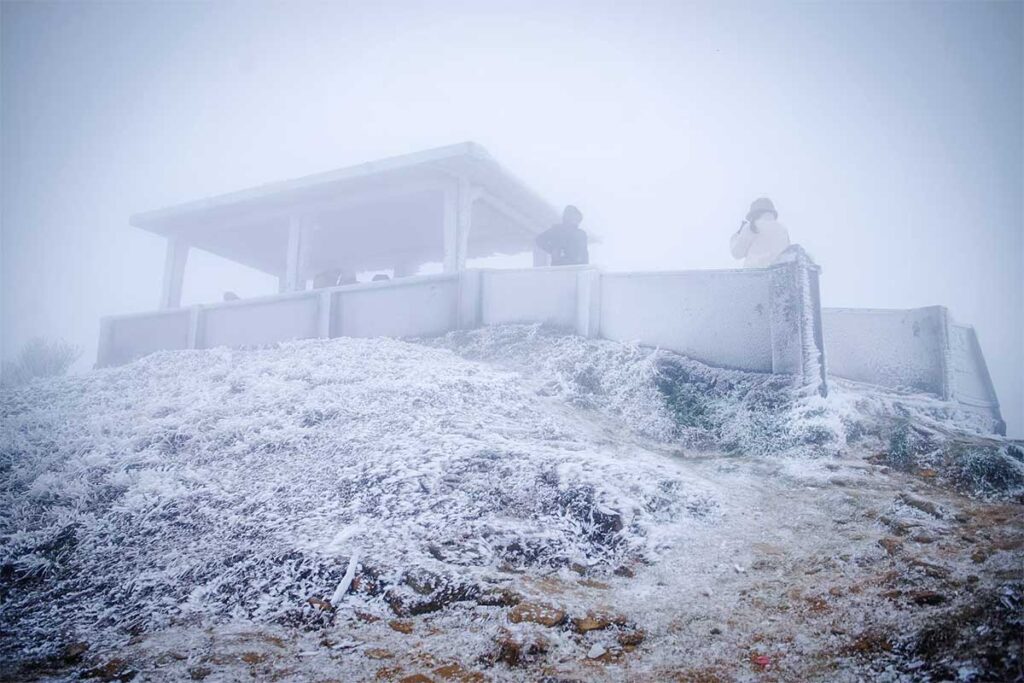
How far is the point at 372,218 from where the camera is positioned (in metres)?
12.2

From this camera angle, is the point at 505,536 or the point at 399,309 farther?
the point at 399,309

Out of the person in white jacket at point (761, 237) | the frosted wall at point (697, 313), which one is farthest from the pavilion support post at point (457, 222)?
the person in white jacket at point (761, 237)

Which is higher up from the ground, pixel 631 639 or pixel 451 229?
pixel 451 229

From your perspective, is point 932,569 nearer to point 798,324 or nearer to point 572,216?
point 798,324

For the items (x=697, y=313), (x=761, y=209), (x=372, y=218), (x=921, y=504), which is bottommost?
(x=921, y=504)

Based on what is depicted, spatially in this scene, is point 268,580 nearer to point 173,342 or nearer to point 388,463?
point 388,463

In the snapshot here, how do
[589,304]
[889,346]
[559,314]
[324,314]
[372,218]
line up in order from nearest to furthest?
[589,304] → [889,346] → [559,314] → [324,314] → [372,218]

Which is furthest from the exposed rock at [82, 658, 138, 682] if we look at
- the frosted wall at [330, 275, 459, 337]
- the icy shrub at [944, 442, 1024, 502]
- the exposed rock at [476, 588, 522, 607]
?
the frosted wall at [330, 275, 459, 337]

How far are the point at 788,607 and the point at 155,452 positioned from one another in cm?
493

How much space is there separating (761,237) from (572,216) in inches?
126

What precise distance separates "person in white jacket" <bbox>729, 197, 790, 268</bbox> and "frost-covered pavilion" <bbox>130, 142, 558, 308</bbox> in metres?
4.65

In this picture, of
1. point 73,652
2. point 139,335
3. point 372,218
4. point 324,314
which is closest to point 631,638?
point 73,652

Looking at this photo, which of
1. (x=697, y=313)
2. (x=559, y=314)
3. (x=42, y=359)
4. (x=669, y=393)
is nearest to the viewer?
(x=669, y=393)

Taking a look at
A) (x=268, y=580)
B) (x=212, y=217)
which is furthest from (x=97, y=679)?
(x=212, y=217)
